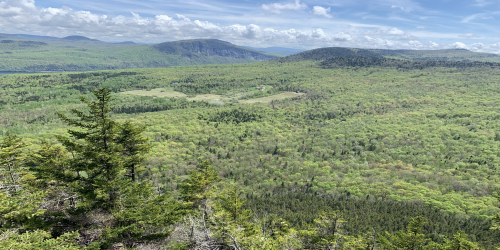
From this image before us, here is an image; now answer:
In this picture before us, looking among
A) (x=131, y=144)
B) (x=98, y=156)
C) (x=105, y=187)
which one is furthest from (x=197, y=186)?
(x=98, y=156)

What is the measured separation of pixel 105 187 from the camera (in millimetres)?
22750

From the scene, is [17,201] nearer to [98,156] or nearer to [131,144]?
[98,156]

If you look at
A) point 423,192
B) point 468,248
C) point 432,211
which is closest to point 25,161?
point 468,248

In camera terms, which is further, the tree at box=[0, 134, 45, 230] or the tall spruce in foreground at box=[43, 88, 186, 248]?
the tall spruce in foreground at box=[43, 88, 186, 248]

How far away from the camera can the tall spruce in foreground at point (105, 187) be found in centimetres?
2291

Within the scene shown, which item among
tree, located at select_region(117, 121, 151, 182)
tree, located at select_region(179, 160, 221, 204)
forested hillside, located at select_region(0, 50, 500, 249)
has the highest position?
tree, located at select_region(117, 121, 151, 182)

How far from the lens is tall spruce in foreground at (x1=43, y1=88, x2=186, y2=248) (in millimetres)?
22906

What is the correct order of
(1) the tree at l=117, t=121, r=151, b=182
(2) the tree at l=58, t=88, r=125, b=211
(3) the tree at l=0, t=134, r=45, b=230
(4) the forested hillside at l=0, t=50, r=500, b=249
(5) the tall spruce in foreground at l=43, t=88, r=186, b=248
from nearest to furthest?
(3) the tree at l=0, t=134, r=45, b=230
(2) the tree at l=58, t=88, r=125, b=211
(5) the tall spruce in foreground at l=43, t=88, r=186, b=248
(4) the forested hillside at l=0, t=50, r=500, b=249
(1) the tree at l=117, t=121, r=151, b=182

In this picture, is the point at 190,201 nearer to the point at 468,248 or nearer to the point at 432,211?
the point at 468,248

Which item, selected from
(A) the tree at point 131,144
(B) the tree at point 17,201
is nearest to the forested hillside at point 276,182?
(A) the tree at point 131,144

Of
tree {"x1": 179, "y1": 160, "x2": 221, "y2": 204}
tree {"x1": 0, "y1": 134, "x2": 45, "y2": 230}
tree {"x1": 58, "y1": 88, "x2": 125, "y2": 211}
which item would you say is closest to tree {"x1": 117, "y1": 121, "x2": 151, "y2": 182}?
tree {"x1": 58, "y1": 88, "x2": 125, "y2": 211}

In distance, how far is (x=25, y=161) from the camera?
33594mm

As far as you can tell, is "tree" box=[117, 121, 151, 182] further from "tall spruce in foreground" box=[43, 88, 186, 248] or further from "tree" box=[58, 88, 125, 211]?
"tree" box=[58, 88, 125, 211]

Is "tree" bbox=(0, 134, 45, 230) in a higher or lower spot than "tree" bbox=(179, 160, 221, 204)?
higher
